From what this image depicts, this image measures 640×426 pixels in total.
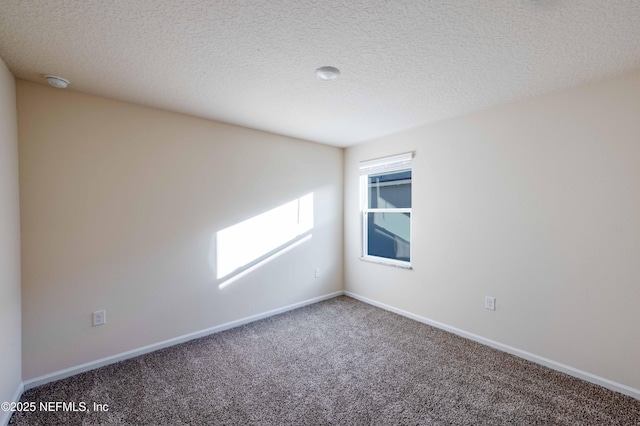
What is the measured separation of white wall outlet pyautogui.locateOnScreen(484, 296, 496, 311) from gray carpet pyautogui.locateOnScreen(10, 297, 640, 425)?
15.0 inches

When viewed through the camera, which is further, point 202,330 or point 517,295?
point 202,330

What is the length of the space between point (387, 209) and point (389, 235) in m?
0.36

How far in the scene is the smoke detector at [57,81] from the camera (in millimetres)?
2078

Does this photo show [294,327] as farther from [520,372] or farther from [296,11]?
[296,11]

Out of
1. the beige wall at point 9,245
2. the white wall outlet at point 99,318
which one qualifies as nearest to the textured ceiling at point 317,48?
the beige wall at point 9,245

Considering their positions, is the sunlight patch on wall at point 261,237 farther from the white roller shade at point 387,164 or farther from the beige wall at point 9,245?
the beige wall at point 9,245

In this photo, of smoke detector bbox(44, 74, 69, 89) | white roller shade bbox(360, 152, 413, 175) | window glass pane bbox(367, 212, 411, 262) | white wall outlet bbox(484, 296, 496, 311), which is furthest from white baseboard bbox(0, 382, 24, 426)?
white roller shade bbox(360, 152, 413, 175)

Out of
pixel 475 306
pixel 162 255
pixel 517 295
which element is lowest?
pixel 475 306

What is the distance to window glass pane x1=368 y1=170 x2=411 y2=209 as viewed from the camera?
12.0 ft

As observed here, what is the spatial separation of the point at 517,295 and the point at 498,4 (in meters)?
2.34

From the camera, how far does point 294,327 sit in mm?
3223

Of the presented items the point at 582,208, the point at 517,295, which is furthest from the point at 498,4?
the point at 517,295

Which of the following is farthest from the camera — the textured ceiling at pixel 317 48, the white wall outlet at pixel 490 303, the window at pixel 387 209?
the window at pixel 387 209

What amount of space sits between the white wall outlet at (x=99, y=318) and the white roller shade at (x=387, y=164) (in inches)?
129
